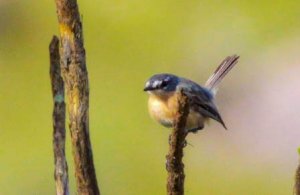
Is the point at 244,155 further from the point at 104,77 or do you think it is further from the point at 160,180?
the point at 104,77

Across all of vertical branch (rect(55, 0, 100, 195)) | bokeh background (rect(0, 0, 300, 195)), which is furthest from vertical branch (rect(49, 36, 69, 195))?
bokeh background (rect(0, 0, 300, 195))

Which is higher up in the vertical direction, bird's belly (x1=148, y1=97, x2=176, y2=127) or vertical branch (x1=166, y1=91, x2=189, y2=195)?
bird's belly (x1=148, y1=97, x2=176, y2=127)

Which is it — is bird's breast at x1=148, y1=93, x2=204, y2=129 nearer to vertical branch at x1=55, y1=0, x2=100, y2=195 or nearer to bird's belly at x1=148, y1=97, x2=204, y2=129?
bird's belly at x1=148, y1=97, x2=204, y2=129

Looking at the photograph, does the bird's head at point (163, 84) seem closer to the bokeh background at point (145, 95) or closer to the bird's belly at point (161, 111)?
the bird's belly at point (161, 111)

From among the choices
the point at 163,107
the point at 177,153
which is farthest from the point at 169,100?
the point at 177,153

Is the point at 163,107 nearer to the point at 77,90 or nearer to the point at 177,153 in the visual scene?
the point at 177,153

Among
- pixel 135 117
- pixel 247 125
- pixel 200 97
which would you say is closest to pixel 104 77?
pixel 135 117
